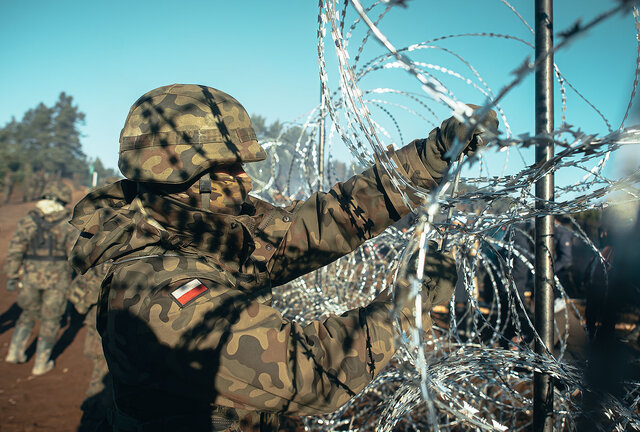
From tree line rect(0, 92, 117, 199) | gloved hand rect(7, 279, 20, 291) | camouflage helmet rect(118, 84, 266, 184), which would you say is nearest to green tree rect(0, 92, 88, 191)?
tree line rect(0, 92, 117, 199)

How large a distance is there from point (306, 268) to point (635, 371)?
6.20ft

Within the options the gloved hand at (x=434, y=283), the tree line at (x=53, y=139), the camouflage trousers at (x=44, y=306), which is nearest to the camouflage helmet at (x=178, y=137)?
the gloved hand at (x=434, y=283)

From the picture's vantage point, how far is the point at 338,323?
1.61m

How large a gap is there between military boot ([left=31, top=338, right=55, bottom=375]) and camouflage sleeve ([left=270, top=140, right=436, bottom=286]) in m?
5.60

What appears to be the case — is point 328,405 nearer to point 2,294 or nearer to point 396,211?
point 396,211

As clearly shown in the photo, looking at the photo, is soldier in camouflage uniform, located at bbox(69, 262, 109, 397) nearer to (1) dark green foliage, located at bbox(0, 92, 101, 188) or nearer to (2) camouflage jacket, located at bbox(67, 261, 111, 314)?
(2) camouflage jacket, located at bbox(67, 261, 111, 314)

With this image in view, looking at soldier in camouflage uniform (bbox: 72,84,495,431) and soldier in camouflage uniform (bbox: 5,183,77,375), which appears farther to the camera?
soldier in camouflage uniform (bbox: 5,183,77,375)

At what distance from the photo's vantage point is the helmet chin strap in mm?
1991

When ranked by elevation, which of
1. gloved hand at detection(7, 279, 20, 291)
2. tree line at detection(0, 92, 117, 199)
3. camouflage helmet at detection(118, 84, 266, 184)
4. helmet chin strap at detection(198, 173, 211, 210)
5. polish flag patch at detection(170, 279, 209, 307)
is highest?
tree line at detection(0, 92, 117, 199)

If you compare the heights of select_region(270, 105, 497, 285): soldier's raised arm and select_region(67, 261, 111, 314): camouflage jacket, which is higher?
select_region(270, 105, 497, 285): soldier's raised arm

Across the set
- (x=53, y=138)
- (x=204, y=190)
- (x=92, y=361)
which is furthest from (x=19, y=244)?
(x=53, y=138)

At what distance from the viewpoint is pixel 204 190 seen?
1997 millimetres

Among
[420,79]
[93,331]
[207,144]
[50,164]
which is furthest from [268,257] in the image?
[50,164]

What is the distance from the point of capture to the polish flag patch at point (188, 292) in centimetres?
150
